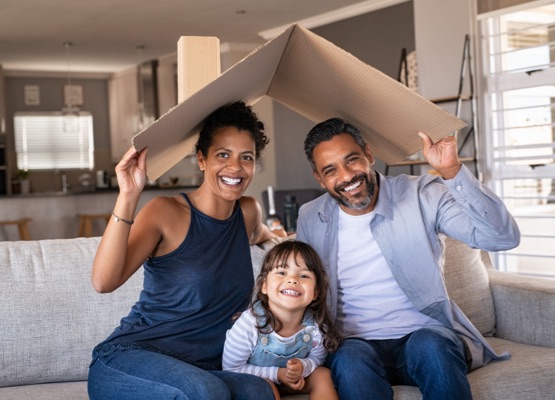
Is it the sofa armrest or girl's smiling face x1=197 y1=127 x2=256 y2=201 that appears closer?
girl's smiling face x1=197 y1=127 x2=256 y2=201

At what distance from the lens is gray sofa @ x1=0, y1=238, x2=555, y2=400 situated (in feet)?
7.56

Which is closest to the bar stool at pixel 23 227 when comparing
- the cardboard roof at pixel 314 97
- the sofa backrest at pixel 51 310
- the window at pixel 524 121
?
the window at pixel 524 121

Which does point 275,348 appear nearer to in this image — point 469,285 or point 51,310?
point 51,310

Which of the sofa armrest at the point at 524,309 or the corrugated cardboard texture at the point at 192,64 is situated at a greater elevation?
the corrugated cardboard texture at the point at 192,64

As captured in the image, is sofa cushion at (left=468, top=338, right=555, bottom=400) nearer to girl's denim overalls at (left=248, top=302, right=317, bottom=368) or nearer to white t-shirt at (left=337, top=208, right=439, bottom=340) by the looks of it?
white t-shirt at (left=337, top=208, right=439, bottom=340)

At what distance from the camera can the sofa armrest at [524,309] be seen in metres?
2.68

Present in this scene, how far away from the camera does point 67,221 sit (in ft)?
28.9

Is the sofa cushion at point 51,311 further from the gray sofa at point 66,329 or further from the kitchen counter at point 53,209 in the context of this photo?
the kitchen counter at point 53,209

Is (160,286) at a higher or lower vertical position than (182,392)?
higher

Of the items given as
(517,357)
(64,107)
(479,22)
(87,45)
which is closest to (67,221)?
(87,45)

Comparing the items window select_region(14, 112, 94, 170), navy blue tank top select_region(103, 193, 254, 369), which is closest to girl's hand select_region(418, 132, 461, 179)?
navy blue tank top select_region(103, 193, 254, 369)

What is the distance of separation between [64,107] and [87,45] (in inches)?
88.9

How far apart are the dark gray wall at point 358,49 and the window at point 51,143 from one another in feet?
11.0

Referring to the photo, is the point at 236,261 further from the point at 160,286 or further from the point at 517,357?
the point at 517,357
